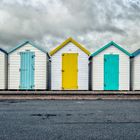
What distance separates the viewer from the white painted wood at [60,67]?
14.7 metres

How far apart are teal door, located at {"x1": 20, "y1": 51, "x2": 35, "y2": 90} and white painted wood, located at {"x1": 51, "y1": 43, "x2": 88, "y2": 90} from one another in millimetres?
1187

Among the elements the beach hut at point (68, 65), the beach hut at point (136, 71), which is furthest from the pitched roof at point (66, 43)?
the beach hut at point (136, 71)

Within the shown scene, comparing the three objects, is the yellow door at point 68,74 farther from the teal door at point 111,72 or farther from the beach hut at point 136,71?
the beach hut at point 136,71

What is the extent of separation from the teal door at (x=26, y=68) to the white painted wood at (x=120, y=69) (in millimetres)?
3526

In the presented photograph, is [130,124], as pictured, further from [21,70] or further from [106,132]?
[21,70]

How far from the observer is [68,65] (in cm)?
1473

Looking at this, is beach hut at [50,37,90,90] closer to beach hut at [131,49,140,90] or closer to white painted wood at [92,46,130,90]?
white painted wood at [92,46,130,90]

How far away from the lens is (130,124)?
5.71 meters

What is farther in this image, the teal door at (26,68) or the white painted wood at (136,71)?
the white painted wood at (136,71)

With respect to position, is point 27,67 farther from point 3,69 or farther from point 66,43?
point 66,43

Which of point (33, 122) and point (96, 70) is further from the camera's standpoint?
point (96, 70)

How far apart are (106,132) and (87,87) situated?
9917 millimetres

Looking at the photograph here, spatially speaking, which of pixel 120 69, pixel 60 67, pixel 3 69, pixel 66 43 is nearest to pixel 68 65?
pixel 60 67


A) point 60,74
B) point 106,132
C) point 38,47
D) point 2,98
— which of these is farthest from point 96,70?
point 106,132
